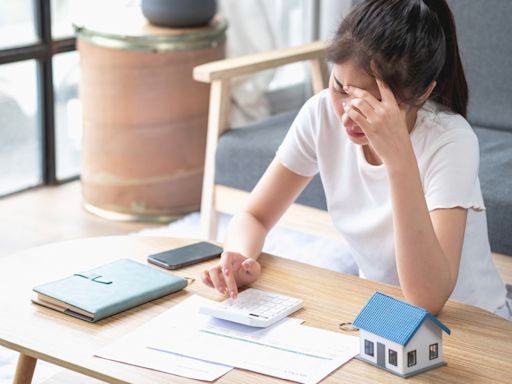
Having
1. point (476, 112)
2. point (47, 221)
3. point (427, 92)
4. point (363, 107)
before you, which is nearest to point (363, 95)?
point (363, 107)

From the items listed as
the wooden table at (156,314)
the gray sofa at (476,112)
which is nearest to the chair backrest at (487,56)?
the gray sofa at (476,112)

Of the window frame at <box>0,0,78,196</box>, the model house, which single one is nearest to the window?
the model house

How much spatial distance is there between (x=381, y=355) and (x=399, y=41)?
1.68 ft

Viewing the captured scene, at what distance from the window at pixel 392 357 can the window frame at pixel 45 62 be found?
7.24 ft

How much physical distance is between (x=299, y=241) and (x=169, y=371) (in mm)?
1674

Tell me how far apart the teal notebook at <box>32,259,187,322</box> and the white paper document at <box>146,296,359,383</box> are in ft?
0.26

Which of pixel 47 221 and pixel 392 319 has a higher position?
pixel 392 319

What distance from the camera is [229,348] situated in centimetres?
129

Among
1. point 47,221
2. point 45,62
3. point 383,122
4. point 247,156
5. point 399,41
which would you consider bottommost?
point 47,221

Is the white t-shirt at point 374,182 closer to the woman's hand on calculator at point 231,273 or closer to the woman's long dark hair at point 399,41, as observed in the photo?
the woman's long dark hair at point 399,41

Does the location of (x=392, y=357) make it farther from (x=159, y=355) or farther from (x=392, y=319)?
(x=159, y=355)

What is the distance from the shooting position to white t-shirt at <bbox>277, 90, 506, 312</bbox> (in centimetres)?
159

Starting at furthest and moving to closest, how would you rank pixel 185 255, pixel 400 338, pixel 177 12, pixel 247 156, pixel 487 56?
pixel 177 12, pixel 487 56, pixel 247 156, pixel 185 255, pixel 400 338

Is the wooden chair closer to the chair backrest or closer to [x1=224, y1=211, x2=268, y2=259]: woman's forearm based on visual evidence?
the chair backrest
